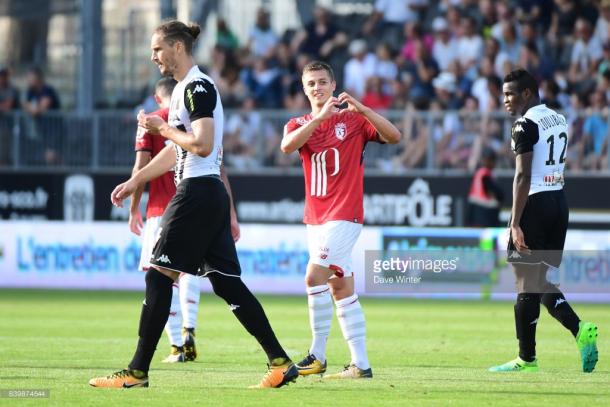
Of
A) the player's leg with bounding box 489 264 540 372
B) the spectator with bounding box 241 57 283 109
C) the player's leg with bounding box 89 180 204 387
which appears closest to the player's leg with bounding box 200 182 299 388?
the player's leg with bounding box 89 180 204 387

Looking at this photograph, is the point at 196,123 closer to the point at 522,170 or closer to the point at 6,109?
the point at 522,170

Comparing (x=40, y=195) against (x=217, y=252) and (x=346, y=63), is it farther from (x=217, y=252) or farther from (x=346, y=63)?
(x=217, y=252)

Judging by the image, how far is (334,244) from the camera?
10273 mm

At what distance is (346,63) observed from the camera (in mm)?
26547

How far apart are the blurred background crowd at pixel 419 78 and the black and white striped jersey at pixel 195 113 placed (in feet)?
45.5

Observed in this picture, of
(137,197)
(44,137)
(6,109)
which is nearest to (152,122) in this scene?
(137,197)

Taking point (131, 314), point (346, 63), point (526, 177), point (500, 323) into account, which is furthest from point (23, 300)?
point (526, 177)

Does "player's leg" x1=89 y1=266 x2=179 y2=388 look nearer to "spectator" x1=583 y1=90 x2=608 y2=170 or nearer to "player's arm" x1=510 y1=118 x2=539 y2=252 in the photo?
"player's arm" x1=510 y1=118 x2=539 y2=252

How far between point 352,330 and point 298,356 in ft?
6.04

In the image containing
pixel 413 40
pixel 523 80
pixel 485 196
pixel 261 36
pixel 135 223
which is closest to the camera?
pixel 523 80

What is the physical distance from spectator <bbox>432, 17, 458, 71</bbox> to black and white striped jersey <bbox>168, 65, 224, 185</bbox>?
629 inches

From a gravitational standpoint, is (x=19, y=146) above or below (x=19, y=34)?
below

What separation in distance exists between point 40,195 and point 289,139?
1656 cm

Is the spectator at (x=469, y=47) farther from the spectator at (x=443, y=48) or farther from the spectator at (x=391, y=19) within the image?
the spectator at (x=391, y=19)
